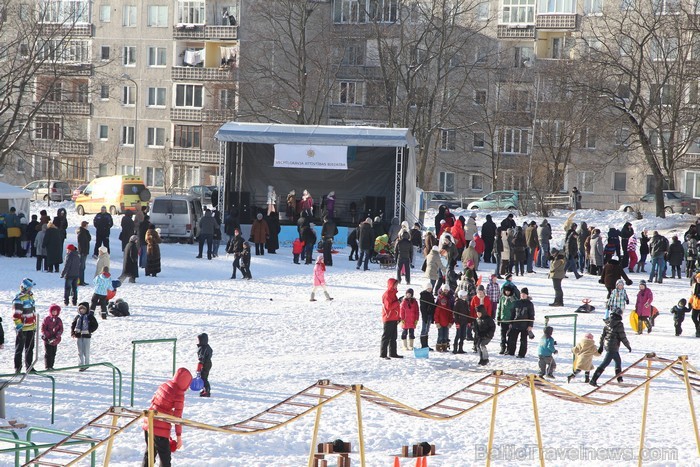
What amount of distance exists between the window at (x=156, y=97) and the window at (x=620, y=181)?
2675 cm

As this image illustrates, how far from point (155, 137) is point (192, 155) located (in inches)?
133

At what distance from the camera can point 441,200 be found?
190 feet

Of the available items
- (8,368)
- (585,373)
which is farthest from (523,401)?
(8,368)

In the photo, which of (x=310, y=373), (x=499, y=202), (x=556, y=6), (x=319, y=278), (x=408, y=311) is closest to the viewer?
(x=310, y=373)

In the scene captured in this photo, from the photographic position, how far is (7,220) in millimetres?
31469

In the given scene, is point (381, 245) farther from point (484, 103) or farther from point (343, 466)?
point (484, 103)

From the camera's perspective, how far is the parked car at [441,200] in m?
55.7

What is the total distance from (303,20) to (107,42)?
19467mm

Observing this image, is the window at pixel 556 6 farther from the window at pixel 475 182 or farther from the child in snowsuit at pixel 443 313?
the child in snowsuit at pixel 443 313

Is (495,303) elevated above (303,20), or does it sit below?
below

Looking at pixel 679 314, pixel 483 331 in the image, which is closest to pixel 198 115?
pixel 679 314

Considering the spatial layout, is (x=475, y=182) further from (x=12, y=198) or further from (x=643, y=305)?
(x=643, y=305)

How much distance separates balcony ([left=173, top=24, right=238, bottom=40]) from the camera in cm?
6556

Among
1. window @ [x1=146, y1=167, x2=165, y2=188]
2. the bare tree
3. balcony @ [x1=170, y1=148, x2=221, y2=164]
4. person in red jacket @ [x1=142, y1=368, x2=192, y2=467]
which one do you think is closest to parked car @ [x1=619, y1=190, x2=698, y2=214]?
the bare tree
